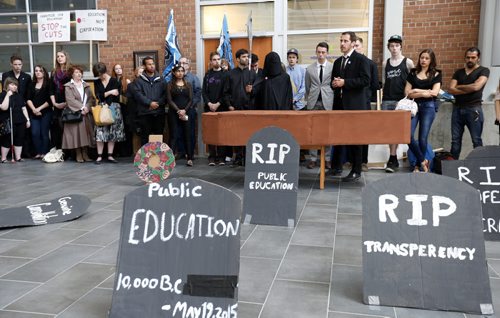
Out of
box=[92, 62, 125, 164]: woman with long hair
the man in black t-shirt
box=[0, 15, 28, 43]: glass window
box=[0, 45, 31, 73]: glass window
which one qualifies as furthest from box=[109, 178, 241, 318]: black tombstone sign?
box=[0, 15, 28, 43]: glass window

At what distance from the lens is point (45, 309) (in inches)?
89.8

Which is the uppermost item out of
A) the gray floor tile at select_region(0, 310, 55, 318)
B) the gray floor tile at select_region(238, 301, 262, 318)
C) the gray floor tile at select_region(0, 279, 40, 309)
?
the gray floor tile at select_region(238, 301, 262, 318)

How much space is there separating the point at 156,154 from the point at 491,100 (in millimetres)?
5206

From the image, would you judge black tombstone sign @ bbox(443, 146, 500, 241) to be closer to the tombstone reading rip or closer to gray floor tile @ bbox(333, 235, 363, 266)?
gray floor tile @ bbox(333, 235, 363, 266)

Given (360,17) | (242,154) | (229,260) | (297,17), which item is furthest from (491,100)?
(229,260)

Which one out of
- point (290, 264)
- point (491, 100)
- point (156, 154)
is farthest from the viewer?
point (491, 100)

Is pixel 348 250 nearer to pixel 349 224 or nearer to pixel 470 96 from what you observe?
pixel 349 224

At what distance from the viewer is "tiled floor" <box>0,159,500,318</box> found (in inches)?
90.1

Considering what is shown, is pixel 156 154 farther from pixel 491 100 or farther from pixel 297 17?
pixel 491 100

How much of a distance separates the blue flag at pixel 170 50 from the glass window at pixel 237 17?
1.86 feet

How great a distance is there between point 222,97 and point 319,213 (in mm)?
3442

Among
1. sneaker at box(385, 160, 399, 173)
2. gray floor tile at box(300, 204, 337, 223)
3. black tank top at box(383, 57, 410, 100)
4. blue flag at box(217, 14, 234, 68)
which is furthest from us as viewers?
blue flag at box(217, 14, 234, 68)

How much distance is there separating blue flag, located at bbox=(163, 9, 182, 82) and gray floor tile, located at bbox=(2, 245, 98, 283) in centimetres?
516

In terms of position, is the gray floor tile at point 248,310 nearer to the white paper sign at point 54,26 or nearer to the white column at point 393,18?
the white column at point 393,18
